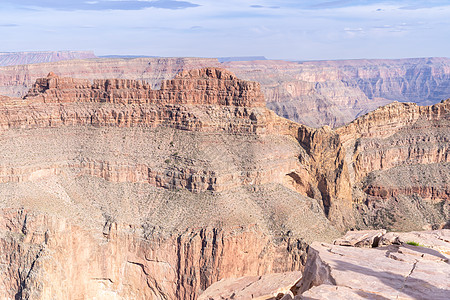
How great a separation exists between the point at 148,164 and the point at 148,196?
15.2 ft

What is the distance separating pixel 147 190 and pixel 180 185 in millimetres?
4836

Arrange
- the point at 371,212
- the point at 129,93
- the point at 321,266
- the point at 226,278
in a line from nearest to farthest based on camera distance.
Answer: the point at 321,266, the point at 226,278, the point at 129,93, the point at 371,212

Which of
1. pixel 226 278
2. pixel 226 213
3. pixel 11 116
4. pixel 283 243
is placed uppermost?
pixel 11 116

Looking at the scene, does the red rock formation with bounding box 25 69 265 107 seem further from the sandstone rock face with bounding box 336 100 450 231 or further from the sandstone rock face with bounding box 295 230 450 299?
the sandstone rock face with bounding box 295 230 450 299

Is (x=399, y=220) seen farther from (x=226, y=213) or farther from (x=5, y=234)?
(x=5, y=234)

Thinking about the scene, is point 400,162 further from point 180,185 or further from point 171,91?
point 180,185

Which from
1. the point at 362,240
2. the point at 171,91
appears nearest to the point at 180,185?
the point at 171,91

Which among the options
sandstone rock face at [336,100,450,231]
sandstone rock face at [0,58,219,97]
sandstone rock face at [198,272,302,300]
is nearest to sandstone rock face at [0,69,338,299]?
sandstone rock face at [198,272,302,300]

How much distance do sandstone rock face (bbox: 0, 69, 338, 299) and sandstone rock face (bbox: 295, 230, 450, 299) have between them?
92.6 ft

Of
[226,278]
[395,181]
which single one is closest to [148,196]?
[226,278]

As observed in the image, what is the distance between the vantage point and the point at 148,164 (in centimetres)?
5784

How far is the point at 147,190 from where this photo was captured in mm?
56625

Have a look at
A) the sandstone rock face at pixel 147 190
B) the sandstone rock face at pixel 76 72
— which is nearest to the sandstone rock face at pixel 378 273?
the sandstone rock face at pixel 147 190

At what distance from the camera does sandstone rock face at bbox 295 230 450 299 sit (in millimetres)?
15906
